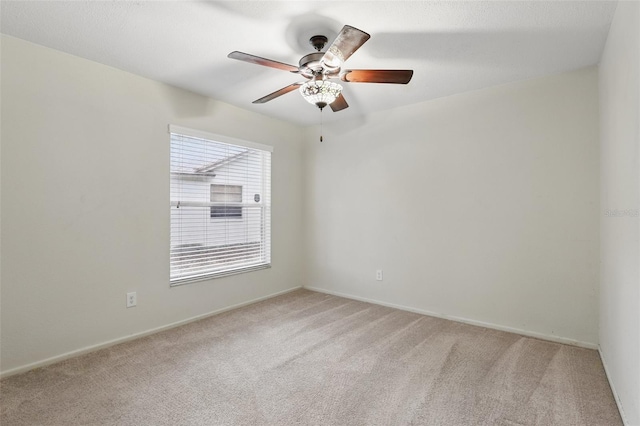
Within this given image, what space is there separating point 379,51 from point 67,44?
2.27 meters

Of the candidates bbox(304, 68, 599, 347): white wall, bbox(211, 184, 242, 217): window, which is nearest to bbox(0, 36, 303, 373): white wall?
bbox(211, 184, 242, 217): window

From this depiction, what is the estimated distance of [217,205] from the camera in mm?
3547

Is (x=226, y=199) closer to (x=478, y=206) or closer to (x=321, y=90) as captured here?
(x=321, y=90)

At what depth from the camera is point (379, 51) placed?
2400mm

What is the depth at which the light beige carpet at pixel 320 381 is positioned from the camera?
1.79m

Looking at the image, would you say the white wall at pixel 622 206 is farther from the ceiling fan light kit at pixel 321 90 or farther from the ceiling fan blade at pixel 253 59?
the ceiling fan blade at pixel 253 59

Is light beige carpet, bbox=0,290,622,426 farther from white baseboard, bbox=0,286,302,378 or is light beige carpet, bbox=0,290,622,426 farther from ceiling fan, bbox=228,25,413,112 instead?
ceiling fan, bbox=228,25,413,112

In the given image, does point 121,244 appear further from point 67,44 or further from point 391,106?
point 391,106

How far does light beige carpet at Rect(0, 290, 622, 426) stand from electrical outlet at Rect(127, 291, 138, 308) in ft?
1.05

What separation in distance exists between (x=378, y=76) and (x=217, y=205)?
2.21 meters

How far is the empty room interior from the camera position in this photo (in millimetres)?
1893

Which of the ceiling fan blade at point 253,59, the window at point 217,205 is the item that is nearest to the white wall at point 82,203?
the window at point 217,205

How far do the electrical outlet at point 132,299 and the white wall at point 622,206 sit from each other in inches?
134

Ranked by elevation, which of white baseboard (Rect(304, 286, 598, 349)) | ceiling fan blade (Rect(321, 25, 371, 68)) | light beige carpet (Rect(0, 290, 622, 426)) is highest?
ceiling fan blade (Rect(321, 25, 371, 68))
